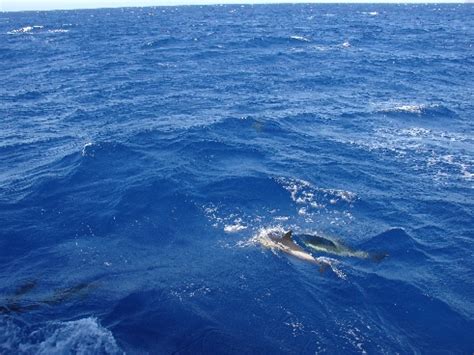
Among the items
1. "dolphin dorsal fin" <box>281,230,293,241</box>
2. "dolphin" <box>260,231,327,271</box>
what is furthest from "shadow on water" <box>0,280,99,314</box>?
"dolphin dorsal fin" <box>281,230,293,241</box>

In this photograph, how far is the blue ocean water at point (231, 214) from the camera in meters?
12.1

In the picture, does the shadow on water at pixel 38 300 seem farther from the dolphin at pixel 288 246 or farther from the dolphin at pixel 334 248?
the dolphin at pixel 334 248

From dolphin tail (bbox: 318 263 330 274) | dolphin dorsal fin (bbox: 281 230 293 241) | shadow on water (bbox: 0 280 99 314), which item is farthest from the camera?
dolphin dorsal fin (bbox: 281 230 293 241)

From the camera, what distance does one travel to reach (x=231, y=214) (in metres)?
A: 17.8

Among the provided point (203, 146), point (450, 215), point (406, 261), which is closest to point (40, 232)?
point (203, 146)

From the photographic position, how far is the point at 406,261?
15.1 m

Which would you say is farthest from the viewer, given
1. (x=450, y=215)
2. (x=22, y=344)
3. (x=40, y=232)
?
(x=450, y=215)

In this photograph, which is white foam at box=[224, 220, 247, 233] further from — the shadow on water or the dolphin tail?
the shadow on water

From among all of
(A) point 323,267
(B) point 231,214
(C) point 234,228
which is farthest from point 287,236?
(B) point 231,214

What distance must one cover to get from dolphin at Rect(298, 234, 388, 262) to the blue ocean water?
301 mm

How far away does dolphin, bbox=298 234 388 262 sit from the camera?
49.6ft

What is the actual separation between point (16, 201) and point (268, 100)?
68.7 ft

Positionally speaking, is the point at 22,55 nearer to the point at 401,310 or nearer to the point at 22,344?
the point at 22,344

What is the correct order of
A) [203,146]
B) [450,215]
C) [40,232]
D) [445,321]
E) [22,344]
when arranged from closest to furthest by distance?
[22,344] < [445,321] < [40,232] < [450,215] < [203,146]
